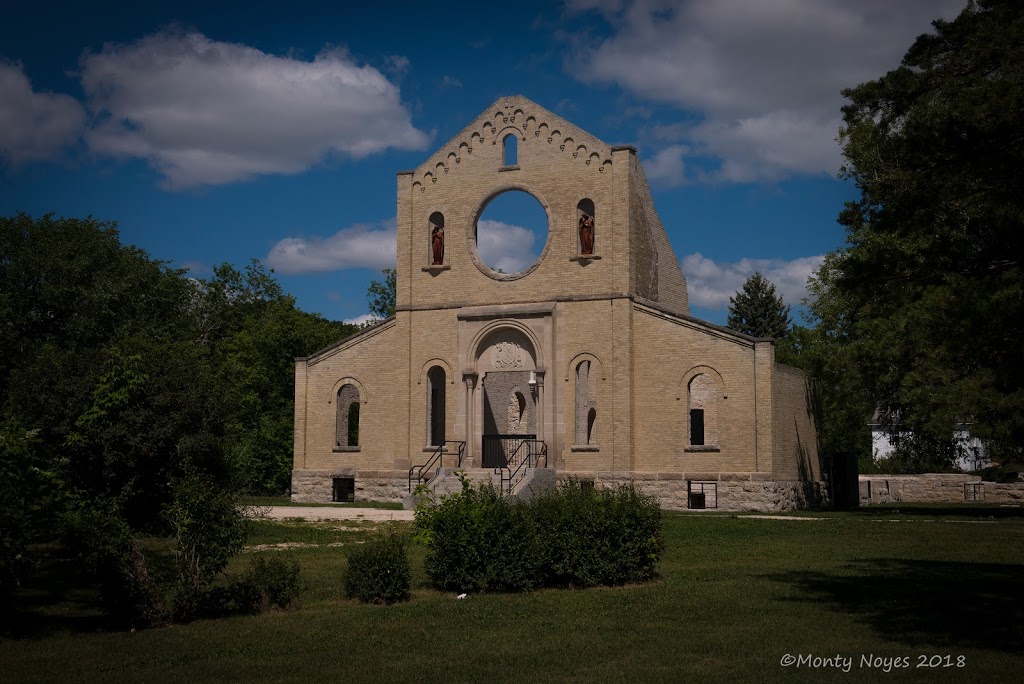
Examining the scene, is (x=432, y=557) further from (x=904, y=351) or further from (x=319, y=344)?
(x=319, y=344)

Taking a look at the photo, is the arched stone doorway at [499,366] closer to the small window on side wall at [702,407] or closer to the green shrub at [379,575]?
the small window on side wall at [702,407]

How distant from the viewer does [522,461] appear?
107ft

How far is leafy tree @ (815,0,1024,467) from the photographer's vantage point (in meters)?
11.2

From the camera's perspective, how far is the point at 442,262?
34.9 m

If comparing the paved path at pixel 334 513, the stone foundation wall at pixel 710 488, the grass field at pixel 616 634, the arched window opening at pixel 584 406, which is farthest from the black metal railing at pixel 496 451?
the grass field at pixel 616 634

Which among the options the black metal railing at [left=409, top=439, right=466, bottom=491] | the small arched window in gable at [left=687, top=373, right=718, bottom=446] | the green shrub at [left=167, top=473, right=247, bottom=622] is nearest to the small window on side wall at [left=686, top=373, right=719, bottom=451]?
the small arched window in gable at [left=687, top=373, right=718, bottom=446]

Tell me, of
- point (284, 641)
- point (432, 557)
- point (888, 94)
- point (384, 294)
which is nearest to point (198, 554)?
point (284, 641)

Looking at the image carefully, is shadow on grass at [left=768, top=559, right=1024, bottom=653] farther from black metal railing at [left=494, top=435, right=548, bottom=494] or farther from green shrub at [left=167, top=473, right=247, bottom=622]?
black metal railing at [left=494, top=435, right=548, bottom=494]

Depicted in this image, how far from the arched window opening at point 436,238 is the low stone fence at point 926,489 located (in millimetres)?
20422

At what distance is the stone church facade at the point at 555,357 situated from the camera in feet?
102

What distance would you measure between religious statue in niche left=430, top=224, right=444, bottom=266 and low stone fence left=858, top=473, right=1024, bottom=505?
2037 centimetres

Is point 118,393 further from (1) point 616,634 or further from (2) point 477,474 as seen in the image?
(2) point 477,474

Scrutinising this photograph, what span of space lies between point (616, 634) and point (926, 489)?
35347 mm

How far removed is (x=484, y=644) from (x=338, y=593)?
4.10 m
